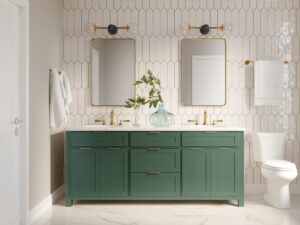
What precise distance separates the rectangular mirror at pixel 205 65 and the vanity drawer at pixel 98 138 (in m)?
1.04

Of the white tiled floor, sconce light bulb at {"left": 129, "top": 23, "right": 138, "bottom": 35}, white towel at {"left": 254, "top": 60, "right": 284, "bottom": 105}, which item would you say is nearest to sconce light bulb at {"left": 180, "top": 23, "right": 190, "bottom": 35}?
sconce light bulb at {"left": 129, "top": 23, "right": 138, "bottom": 35}

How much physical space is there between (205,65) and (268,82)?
81 cm

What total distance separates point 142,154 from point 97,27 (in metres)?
1.71

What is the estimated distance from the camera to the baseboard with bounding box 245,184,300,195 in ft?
11.6

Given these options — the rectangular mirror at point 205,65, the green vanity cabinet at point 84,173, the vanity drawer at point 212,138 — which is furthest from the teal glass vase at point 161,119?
the green vanity cabinet at point 84,173

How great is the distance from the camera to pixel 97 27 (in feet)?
11.5

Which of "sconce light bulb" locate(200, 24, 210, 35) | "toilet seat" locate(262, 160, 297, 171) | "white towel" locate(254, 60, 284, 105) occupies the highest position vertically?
"sconce light bulb" locate(200, 24, 210, 35)

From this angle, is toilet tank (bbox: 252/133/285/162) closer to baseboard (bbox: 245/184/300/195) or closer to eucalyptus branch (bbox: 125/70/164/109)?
baseboard (bbox: 245/184/300/195)

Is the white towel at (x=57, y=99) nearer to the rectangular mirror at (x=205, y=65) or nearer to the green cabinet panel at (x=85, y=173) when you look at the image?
the green cabinet panel at (x=85, y=173)

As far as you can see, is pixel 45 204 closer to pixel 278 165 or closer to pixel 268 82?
pixel 278 165

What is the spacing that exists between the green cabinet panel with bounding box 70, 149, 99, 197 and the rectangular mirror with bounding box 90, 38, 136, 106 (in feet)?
2.59

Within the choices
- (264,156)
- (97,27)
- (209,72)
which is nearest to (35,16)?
(97,27)

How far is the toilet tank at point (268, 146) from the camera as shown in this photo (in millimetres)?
3305
